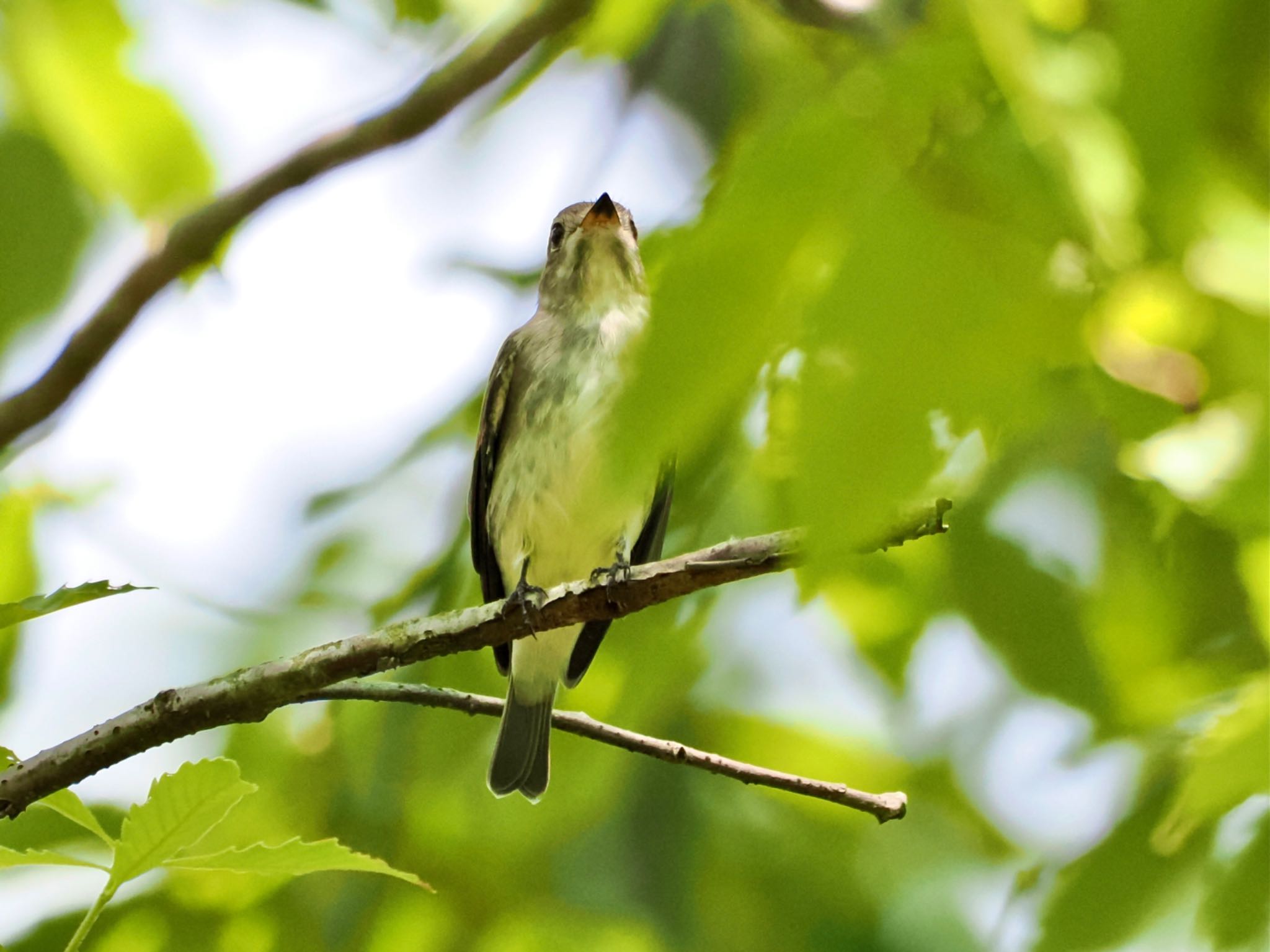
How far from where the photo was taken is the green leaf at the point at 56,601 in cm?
140

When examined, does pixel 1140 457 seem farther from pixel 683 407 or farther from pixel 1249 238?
pixel 683 407

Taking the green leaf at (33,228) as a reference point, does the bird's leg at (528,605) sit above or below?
below

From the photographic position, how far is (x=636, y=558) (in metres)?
4.23

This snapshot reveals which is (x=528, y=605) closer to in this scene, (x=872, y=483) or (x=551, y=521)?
(x=872, y=483)

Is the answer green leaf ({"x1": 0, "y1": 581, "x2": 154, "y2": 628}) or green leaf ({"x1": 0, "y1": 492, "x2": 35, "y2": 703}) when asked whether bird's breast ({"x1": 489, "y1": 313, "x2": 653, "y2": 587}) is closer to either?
green leaf ({"x1": 0, "y1": 492, "x2": 35, "y2": 703})

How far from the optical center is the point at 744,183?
842 millimetres

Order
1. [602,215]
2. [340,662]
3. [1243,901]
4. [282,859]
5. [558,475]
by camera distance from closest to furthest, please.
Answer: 1. [282,859]
2. [1243,901]
3. [340,662]
4. [558,475]
5. [602,215]

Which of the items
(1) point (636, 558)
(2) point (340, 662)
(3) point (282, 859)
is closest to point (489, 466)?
(1) point (636, 558)

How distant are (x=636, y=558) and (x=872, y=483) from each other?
11.5 feet

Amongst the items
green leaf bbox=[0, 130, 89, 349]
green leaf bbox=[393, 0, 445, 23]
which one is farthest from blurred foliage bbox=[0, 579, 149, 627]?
green leaf bbox=[393, 0, 445, 23]

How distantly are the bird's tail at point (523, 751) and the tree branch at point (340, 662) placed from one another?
165 centimetres

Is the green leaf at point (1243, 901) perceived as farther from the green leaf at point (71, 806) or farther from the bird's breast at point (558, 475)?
the bird's breast at point (558, 475)

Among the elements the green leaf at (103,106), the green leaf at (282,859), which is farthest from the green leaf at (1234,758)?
the green leaf at (103,106)

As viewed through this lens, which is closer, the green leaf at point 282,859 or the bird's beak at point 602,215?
the green leaf at point 282,859
